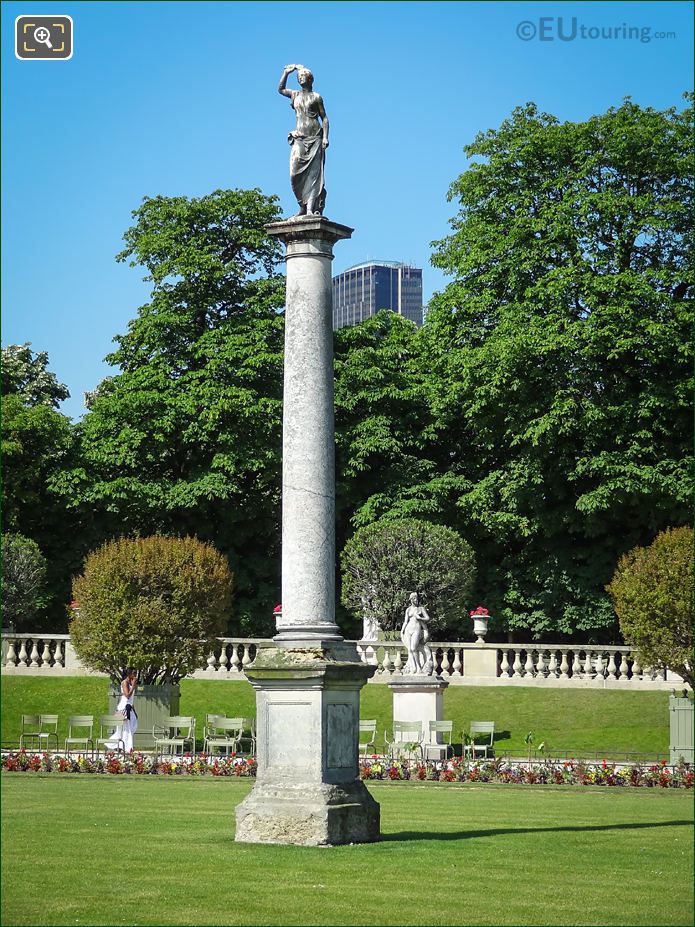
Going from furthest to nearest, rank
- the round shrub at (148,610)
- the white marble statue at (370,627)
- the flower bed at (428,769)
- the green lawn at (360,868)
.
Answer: the white marble statue at (370,627), the round shrub at (148,610), the flower bed at (428,769), the green lawn at (360,868)

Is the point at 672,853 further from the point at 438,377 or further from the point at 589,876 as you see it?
the point at 438,377

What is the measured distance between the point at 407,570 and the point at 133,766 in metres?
14.9

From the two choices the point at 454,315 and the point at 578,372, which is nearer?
the point at 578,372

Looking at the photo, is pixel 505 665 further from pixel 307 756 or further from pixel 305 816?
pixel 305 816

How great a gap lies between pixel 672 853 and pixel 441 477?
32500 millimetres

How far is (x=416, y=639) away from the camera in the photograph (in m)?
35.2

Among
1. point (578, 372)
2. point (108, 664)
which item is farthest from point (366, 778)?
point (578, 372)

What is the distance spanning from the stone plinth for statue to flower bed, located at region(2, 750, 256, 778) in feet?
39.8

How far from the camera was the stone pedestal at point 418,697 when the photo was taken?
3544 centimetres

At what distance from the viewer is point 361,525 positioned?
4597cm

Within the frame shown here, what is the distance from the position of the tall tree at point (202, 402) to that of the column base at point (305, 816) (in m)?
30.5

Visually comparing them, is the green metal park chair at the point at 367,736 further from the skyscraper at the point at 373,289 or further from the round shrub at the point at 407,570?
the skyscraper at the point at 373,289

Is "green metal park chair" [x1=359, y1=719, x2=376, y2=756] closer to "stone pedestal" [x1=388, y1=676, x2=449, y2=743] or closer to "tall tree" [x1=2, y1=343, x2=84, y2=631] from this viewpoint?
"stone pedestal" [x1=388, y1=676, x2=449, y2=743]

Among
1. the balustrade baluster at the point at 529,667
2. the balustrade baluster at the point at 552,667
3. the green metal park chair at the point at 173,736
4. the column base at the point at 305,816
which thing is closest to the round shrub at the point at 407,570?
the balustrade baluster at the point at 529,667
